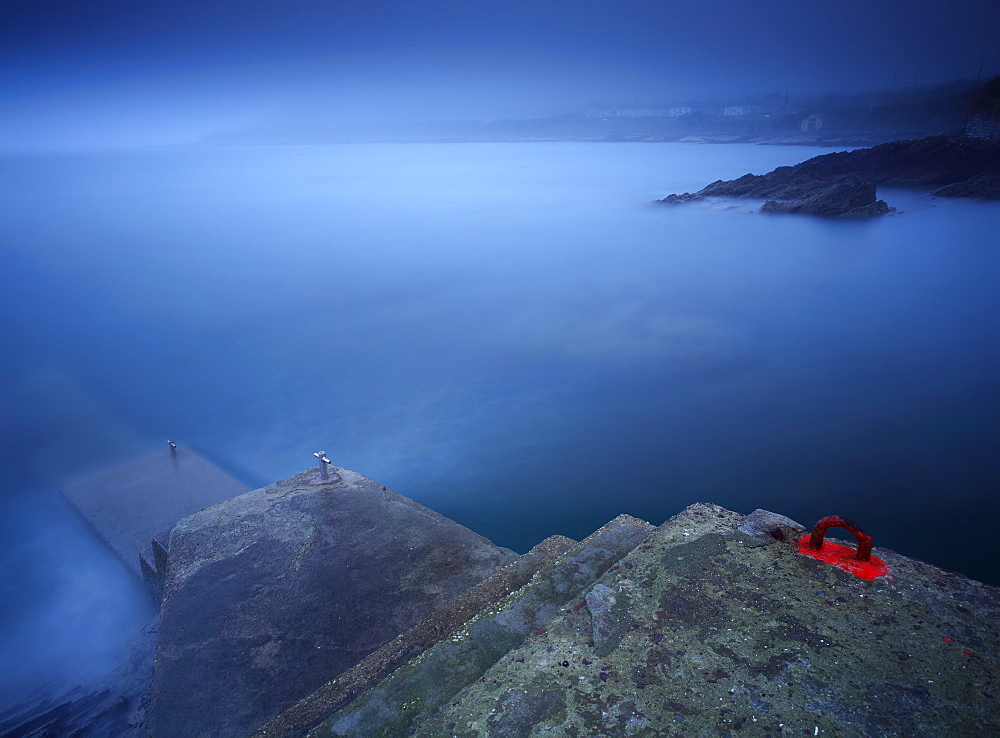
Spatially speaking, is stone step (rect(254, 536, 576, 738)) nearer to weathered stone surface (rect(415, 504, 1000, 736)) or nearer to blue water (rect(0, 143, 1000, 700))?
weathered stone surface (rect(415, 504, 1000, 736))

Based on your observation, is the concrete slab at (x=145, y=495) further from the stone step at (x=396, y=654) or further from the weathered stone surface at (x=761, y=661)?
the weathered stone surface at (x=761, y=661)

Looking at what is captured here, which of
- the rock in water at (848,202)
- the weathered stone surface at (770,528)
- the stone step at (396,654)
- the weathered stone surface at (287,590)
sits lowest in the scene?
the weathered stone surface at (287,590)

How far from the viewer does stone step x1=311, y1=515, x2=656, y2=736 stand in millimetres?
2258

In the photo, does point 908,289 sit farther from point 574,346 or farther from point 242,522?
point 242,522

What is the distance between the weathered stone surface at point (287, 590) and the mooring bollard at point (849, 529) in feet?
6.63

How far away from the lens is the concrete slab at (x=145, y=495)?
6699 mm

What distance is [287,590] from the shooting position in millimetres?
3715

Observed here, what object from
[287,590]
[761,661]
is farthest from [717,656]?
[287,590]

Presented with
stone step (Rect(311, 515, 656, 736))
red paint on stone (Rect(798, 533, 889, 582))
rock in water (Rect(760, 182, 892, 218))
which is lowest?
stone step (Rect(311, 515, 656, 736))

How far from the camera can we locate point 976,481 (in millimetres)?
6793

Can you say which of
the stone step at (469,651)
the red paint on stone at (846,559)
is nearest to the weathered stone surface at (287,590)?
the stone step at (469,651)

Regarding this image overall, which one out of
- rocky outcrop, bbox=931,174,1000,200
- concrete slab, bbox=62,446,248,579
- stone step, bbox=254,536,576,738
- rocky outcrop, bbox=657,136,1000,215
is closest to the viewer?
stone step, bbox=254,536,576,738

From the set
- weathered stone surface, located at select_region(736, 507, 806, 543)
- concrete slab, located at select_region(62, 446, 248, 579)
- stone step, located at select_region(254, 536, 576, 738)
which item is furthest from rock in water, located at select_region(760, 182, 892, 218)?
stone step, located at select_region(254, 536, 576, 738)

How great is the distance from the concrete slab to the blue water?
32cm
